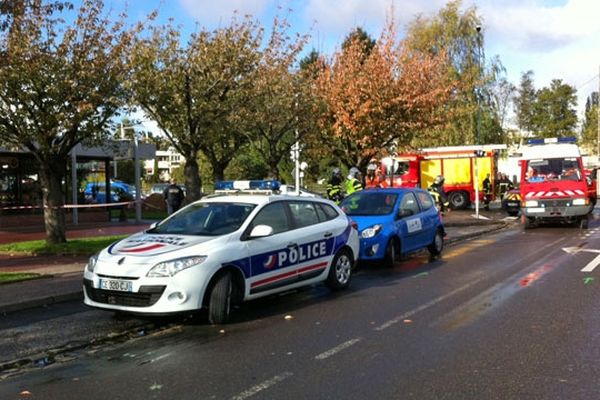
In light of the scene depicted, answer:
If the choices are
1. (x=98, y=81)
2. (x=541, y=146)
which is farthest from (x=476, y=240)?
(x=98, y=81)

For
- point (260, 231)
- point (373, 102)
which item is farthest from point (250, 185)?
point (373, 102)

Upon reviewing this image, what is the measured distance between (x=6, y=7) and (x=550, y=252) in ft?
37.8

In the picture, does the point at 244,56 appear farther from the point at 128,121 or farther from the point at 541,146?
the point at 541,146

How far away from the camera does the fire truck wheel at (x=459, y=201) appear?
31.3 meters

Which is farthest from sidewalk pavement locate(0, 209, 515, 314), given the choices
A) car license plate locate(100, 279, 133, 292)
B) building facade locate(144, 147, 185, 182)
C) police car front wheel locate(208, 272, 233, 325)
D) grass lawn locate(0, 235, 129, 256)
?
building facade locate(144, 147, 185, 182)

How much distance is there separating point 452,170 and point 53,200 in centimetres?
2194

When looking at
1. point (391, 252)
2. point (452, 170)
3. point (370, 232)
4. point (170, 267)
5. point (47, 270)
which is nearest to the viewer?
point (170, 267)

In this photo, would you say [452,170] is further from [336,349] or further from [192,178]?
[336,349]

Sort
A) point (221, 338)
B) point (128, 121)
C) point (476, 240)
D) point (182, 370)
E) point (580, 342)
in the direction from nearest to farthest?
point (182, 370), point (580, 342), point (221, 338), point (128, 121), point (476, 240)

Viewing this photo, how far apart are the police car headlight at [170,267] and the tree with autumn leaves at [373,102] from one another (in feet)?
41.1

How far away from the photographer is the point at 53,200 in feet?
45.9

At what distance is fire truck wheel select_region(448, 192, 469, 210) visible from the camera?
31281 mm

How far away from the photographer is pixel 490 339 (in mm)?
6281

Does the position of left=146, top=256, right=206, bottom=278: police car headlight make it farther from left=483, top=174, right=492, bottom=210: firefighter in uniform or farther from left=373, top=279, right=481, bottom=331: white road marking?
left=483, top=174, right=492, bottom=210: firefighter in uniform
